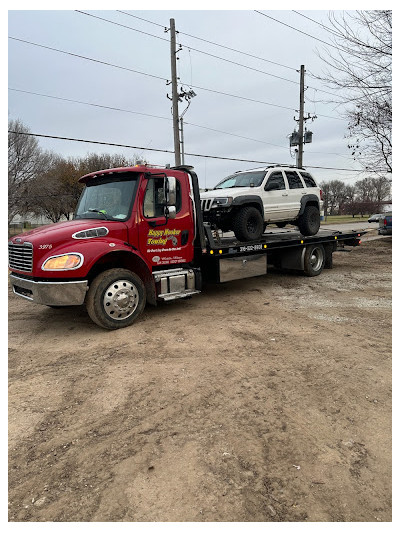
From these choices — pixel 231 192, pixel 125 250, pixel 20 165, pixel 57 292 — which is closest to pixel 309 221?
pixel 231 192

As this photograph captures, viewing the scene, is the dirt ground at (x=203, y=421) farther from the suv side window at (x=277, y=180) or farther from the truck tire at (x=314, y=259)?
the suv side window at (x=277, y=180)

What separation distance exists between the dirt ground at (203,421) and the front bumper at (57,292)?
1.96 feet

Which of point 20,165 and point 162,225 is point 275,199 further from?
point 20,165

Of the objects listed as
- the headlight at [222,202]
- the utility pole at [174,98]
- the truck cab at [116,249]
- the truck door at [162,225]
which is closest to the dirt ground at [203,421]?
the truck cab at [116,249]

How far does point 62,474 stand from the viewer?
244 centimetres

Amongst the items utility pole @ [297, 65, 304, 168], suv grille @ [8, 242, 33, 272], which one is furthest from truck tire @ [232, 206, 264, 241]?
utility pole @ [297, 65, 304, 168]

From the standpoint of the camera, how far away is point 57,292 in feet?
16.6

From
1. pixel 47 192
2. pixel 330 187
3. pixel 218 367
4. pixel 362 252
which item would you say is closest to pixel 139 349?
pixel 218 367

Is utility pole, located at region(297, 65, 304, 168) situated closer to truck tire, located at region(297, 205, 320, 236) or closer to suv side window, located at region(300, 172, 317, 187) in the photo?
suv side window, located at region(300, 172, 317, 187)

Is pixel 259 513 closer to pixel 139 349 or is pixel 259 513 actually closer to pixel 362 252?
pixel 139 349

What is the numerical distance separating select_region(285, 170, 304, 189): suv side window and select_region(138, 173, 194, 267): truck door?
3.38 m

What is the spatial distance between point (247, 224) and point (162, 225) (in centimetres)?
238

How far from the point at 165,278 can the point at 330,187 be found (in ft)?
299

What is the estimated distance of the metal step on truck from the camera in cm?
509
